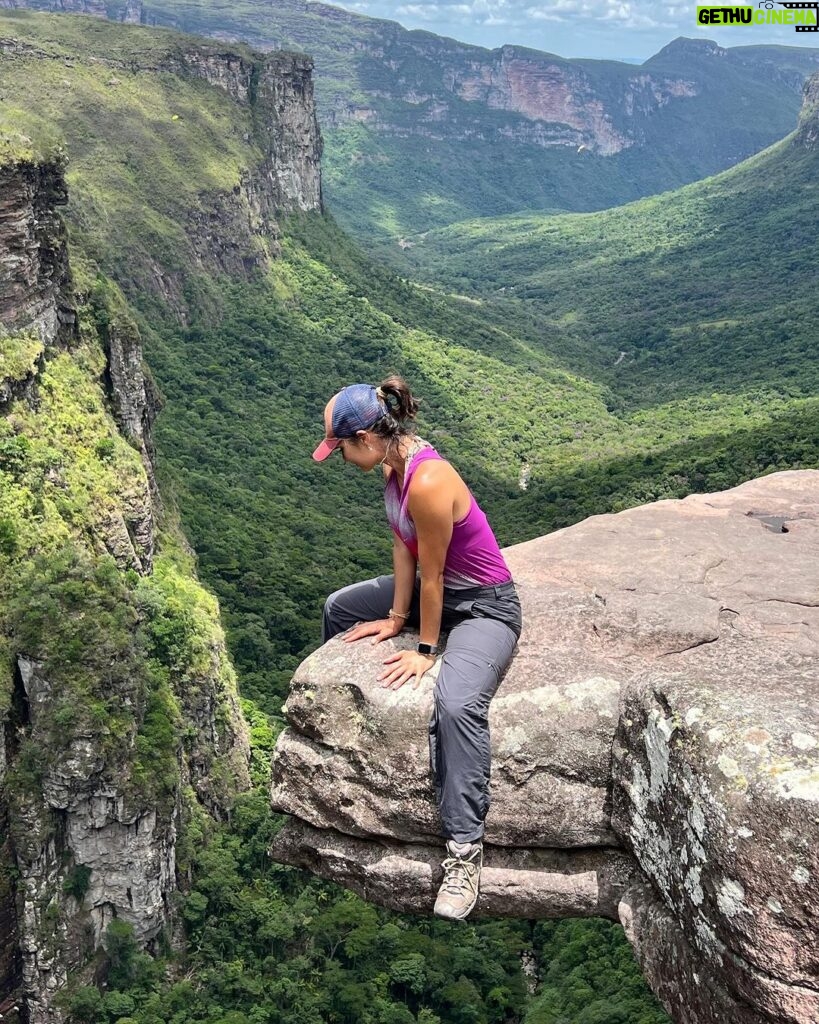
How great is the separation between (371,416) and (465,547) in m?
1.36

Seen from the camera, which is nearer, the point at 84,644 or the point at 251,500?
the point at 84,644

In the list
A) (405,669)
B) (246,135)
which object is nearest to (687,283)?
(246,135)

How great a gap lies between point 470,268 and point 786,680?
188 meters

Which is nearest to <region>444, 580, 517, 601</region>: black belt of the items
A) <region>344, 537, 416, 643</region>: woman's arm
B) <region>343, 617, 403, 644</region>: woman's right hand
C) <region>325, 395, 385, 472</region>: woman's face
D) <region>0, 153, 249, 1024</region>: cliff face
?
<region>344, 537, 416, 643</region>: woman's arm

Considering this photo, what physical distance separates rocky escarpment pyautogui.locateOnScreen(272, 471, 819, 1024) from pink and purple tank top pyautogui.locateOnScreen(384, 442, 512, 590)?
2.30ft

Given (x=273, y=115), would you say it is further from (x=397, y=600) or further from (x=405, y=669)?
(x=405, y=669)

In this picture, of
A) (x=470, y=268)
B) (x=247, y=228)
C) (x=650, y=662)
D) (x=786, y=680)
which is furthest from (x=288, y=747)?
(x=470, y=268)

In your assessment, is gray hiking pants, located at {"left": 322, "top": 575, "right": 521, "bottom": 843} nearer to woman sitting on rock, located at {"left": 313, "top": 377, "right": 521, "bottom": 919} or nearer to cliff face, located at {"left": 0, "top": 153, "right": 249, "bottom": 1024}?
woman sitting on rock, located at {"left": 313, "top": 377, "right": 521, "bottom": 919}

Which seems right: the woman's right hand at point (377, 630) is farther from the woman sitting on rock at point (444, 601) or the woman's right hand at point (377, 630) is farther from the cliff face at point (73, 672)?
the cliff face at point (73, 672)

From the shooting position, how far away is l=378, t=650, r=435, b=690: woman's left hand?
7.79 metres

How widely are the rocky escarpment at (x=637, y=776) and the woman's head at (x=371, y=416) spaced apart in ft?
5.94

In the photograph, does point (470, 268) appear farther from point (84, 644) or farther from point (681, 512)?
point (681, 512)

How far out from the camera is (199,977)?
35031 mm

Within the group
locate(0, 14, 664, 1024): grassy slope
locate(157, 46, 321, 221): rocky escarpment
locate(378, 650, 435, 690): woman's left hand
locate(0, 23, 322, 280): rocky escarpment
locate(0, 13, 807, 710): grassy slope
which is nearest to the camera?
locate(378, 650, 435, 690): woman's left hand
